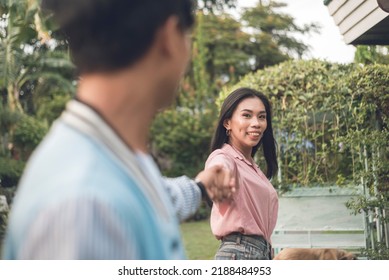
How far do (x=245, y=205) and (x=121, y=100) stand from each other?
154 cm

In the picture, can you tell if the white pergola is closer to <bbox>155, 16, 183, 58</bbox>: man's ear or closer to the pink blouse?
the pink blouse

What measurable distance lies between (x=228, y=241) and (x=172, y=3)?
1579 mm

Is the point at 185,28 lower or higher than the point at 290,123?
lower

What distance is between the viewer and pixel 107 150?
0.77m

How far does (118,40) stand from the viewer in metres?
0.80

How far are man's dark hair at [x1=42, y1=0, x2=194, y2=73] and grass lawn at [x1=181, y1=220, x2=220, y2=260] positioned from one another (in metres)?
5.47

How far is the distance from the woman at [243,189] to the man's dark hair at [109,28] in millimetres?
1370

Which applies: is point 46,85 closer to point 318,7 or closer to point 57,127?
point 318,7

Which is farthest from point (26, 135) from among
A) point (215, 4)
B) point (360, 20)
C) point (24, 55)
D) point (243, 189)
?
point (243, 189)

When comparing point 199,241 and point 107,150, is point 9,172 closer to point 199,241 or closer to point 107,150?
point 199,241

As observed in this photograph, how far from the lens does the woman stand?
2.30m

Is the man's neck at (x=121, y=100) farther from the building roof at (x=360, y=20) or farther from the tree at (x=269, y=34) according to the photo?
the tree at (x=269, y=34)

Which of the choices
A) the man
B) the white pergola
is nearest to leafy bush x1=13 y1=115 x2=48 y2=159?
the white pergola
